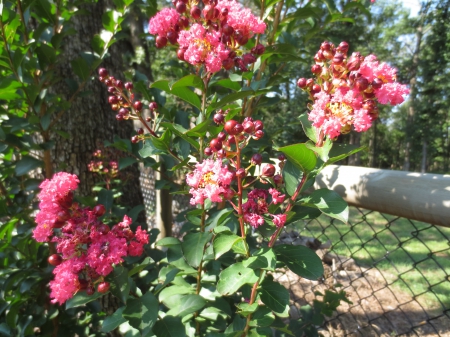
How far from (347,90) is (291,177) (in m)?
0.21

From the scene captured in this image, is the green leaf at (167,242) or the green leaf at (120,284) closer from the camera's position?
the green leaf at (120,284)

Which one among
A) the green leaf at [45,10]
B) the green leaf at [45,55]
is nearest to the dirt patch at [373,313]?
the green leaf at [45,55]

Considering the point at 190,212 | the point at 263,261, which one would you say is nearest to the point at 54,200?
the point at 190,212

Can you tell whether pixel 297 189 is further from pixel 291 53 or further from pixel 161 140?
pixel 291 53

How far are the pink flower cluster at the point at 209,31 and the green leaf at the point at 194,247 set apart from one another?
0.41 m

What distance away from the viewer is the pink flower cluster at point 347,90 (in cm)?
63

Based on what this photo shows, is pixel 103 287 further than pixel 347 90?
Yes

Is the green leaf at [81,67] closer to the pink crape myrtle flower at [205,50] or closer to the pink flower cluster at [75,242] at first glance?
the pink flower cluster at [75,242]

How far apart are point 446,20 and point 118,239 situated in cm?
2056

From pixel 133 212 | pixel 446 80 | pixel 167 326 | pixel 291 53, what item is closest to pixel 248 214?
pixel 167 326

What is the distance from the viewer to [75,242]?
843mm

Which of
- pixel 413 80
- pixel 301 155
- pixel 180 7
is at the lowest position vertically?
A: pixel 413 80

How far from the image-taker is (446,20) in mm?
16328

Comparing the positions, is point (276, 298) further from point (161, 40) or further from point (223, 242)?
point (161, 40)
